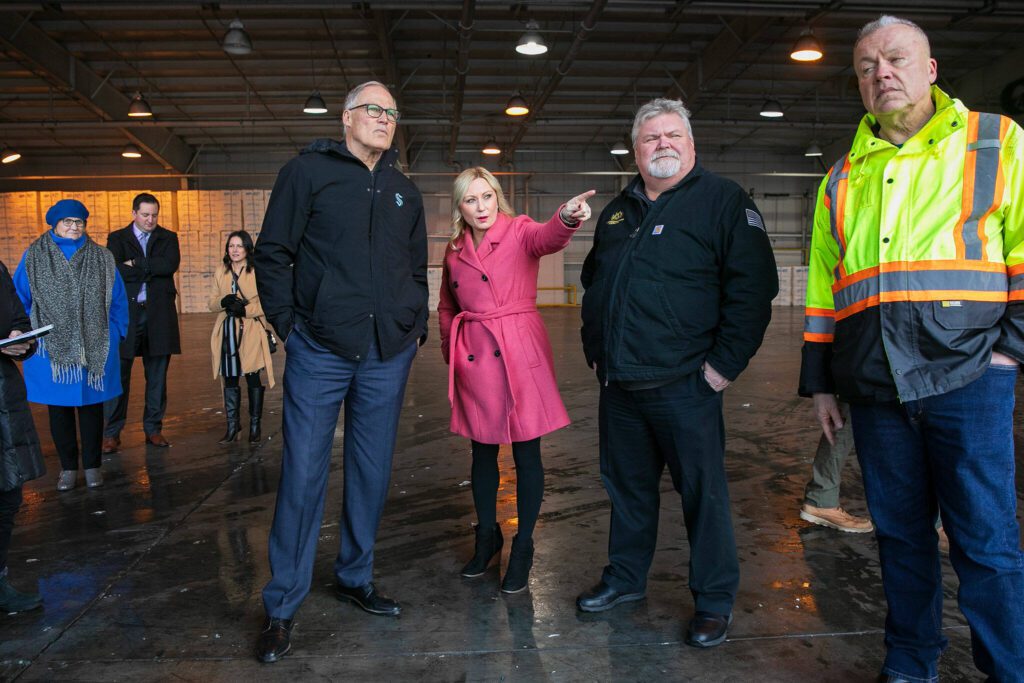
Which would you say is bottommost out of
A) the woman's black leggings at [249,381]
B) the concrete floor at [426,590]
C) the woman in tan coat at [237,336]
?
the concrete floor at [426,590]

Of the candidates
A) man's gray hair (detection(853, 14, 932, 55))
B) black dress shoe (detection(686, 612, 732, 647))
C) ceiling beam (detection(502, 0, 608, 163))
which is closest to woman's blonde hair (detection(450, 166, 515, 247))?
man's gray hair (detection(853, 14, 932, 55))

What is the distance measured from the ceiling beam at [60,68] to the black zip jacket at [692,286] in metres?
14.1

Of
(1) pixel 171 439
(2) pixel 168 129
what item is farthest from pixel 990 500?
(2) pixel 168 129

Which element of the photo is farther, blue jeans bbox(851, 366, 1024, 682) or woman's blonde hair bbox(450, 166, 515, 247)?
woman's blonde hair bbox(450, 166, 515, 247)

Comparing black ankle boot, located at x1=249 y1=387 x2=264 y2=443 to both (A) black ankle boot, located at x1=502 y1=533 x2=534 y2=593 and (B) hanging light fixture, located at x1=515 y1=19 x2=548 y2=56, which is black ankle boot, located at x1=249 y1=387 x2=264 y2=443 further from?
(B) hanging light fixture, located at x1=515 y1=19 x2=548 y2=56

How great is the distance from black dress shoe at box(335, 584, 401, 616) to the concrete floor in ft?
0.12

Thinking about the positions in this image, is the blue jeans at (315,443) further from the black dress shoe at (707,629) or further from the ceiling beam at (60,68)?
the ceiling beam at (60,68)

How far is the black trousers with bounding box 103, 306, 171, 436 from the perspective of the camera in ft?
18.0

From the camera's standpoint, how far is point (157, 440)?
558cm

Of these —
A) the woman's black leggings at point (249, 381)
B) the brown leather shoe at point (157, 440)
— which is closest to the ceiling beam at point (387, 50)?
the woman's black leggings at point (249, 381)

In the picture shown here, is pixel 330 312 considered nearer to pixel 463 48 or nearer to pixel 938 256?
pixel 938 256

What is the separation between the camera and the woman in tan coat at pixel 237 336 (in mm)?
5672

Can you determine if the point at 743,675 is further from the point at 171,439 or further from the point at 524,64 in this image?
the point at 524,64

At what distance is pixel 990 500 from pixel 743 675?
0.87 metres
